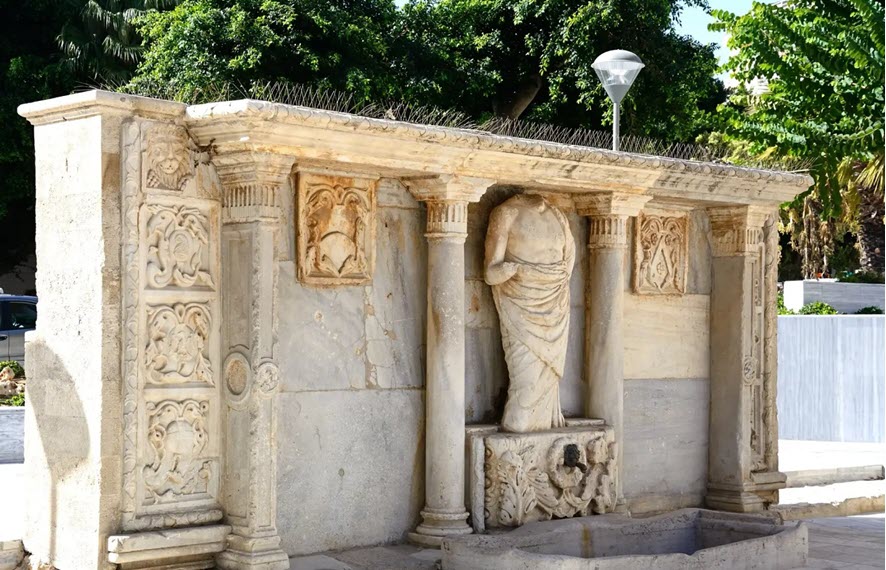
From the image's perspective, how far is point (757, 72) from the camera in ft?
39.6

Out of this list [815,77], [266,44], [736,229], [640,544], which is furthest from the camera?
[266,44]

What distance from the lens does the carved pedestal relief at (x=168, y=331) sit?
22.6 ft

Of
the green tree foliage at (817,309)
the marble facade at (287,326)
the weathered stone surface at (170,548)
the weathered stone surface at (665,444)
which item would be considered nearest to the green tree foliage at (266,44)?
the green tree foliage at (817,309)

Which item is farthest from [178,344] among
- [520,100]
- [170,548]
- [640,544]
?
[520,100]

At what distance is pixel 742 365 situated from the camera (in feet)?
33.5

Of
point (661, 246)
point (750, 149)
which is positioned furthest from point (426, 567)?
point (750, 149)

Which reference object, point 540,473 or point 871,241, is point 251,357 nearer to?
point 540,473

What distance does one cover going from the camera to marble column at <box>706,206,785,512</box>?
10.2m

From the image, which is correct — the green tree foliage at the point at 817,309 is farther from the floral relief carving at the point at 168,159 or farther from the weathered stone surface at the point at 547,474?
the floral relief carving at the point at 168,159

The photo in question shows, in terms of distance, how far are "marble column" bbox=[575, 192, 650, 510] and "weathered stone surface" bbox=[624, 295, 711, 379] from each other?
1.55 feet

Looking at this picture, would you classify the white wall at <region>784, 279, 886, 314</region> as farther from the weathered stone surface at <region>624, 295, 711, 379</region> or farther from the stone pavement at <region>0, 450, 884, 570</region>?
the weathered stone surface at <region>624, 295, 711, 379</region>

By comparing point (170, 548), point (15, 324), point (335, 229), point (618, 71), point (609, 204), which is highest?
point (618, 71)

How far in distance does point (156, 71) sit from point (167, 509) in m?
17.5

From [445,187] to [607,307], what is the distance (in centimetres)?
187
